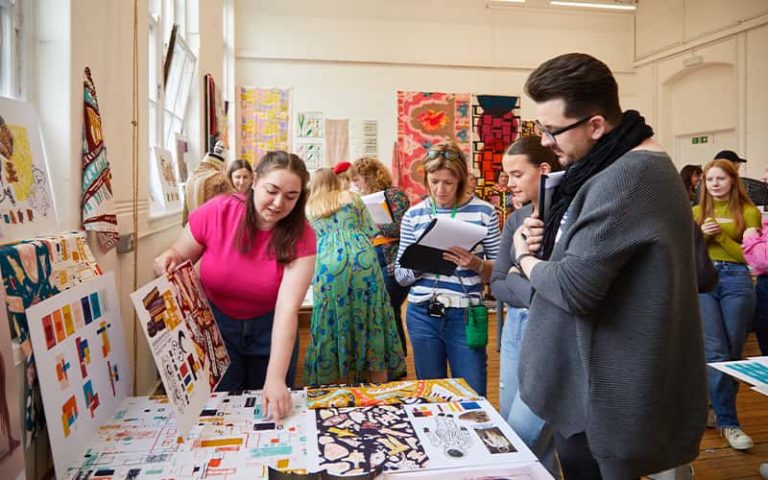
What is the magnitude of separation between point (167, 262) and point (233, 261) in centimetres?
20

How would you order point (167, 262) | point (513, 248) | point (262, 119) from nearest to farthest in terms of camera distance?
point (167, 262), point (513, 248), point (262, 119)

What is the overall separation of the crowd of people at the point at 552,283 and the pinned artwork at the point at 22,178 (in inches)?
14.2

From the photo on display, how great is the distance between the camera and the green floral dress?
2.76 meters

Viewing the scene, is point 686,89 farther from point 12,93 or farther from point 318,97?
point 12,93

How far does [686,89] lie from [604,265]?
25.5 ft

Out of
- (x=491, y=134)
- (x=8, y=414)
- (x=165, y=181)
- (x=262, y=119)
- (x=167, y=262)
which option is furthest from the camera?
(x=491, y=134)

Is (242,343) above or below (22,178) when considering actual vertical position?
below

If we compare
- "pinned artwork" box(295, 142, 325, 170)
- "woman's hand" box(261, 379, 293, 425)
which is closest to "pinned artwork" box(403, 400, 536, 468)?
"woman's hand" box(261, 379, 293, 425)

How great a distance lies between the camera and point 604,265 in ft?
3.36

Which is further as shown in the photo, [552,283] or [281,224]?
[281,224]

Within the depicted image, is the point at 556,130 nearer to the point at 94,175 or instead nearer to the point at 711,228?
the point at 94,175

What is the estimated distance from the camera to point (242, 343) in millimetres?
1844

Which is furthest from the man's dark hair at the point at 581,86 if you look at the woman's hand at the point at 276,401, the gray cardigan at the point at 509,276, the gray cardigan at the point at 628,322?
the woman's hand at the point at 276,401

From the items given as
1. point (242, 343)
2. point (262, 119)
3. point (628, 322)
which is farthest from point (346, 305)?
point (262, 119)
